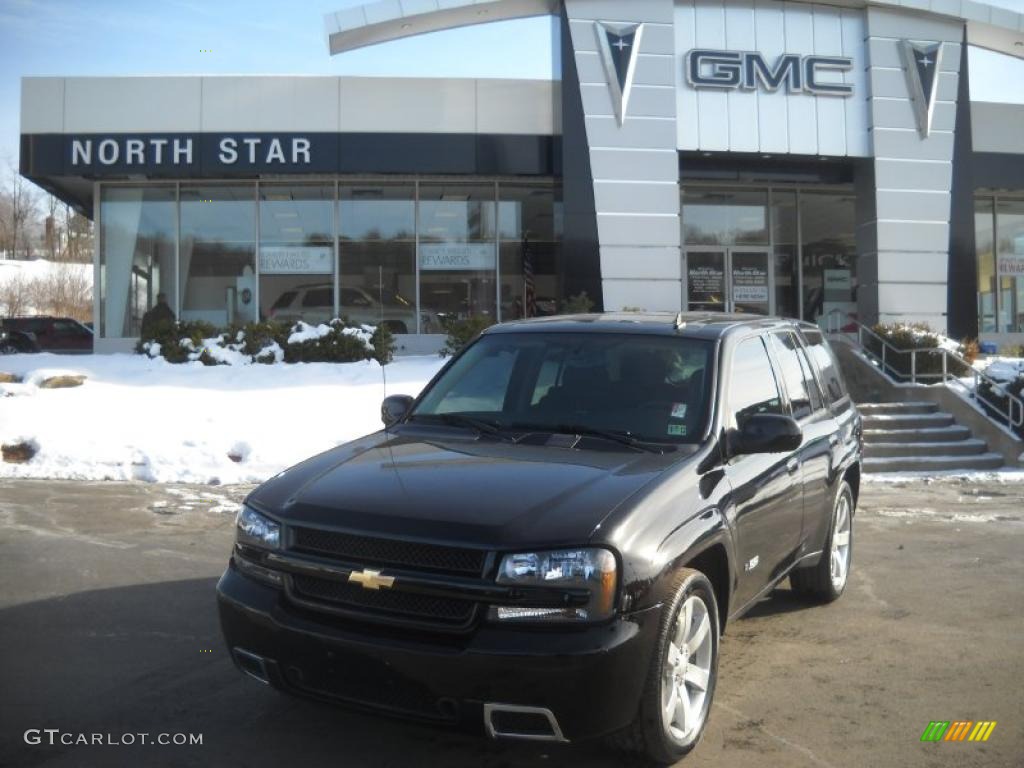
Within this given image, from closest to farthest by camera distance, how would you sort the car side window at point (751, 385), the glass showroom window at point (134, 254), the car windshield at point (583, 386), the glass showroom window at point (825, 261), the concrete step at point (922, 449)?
the car windshield at point (583, 386), the car side window at point (751, 385), the concrete step at point (922, 449), the glass showroom window at point (134, 254), the glass showroom window at point (825, 261)

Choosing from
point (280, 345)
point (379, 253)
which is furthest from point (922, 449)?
point (379, 253)

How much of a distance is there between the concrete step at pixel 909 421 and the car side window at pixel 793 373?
856cm

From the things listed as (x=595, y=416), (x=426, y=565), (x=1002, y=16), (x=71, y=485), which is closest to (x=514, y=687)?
(x=426, y=565)

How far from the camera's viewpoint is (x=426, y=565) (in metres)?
3.35

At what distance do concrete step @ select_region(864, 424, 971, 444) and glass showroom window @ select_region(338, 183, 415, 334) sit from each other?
975cm

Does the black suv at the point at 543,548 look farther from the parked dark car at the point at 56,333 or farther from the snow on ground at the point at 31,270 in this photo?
the snow on ground at the point at 31,270

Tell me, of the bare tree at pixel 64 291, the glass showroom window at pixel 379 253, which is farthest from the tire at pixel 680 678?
the bare tree at pixel 64 291

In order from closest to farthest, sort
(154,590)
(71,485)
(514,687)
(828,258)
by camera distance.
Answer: (514,687)
(154,590)
(71,485)
(828,258)

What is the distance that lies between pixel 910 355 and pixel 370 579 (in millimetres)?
14163

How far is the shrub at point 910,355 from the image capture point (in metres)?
15.6

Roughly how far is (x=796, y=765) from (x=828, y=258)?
66.9ft

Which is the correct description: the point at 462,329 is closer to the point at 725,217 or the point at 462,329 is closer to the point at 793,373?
the point at 725,217

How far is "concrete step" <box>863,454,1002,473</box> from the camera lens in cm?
1239

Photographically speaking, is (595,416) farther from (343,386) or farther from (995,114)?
(995,114)
